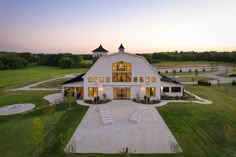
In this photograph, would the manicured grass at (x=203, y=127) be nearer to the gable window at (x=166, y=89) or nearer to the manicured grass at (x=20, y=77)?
the gable window at (x=166, y=89)

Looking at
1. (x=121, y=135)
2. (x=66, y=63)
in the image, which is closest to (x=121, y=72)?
(x=121, y=135)

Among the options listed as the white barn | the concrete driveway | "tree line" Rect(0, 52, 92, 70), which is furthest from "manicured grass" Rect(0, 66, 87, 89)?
the concrete driveway

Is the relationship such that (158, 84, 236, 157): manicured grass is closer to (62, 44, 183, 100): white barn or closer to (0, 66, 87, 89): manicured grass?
(62, 44, 183, 100): white barn

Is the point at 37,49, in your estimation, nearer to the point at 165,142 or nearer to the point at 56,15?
the point at 56,15

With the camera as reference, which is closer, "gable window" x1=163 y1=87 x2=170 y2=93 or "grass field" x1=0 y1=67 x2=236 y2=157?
"grass field" x1=0 y1=67 x2=236 y2=157

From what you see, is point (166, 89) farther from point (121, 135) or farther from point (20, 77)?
point (20, 77)
